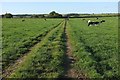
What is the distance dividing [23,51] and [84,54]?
16.5 feet

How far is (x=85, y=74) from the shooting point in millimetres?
14570

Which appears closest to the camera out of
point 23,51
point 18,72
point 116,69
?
point 18,72

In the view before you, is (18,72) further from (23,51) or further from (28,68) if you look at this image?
(23,51)

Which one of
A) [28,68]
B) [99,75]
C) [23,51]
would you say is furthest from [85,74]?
[23,51]

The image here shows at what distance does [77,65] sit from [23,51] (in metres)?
6.71

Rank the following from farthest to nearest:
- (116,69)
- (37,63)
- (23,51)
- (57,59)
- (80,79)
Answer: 1. (23,51)
2. (57,59)
3. (37,63)
4. (116,69)
5. (80,79)

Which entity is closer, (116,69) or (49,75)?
(49,75)

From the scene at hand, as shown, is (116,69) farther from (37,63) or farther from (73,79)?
(37,63)

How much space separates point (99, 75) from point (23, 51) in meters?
9.40

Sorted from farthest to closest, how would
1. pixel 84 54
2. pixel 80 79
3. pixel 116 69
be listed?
pixel 84 54
pixel 116 69
pixel 80 79

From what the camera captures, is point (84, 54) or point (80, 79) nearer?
point (80, 79)

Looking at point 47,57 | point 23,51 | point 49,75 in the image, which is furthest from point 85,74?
point 23,51

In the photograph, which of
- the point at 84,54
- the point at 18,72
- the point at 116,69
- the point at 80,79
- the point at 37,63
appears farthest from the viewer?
the point at 84,54

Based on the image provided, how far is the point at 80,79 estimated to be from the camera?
13.7m
